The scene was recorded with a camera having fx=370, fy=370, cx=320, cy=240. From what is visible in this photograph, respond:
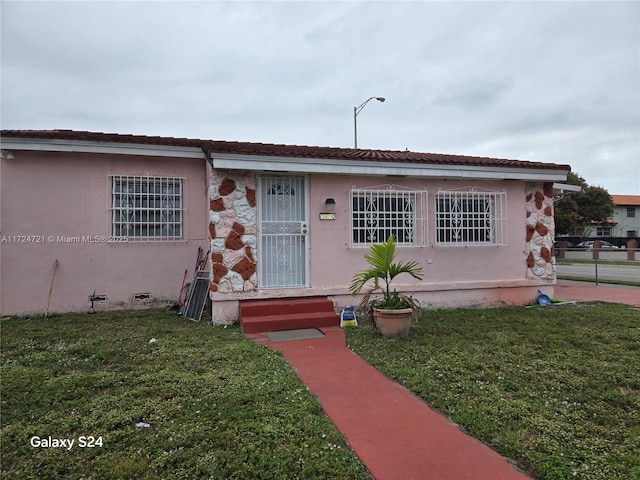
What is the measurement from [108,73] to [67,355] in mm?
8090

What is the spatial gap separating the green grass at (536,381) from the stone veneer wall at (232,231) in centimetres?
223

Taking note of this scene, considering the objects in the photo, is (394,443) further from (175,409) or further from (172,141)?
(172,141)

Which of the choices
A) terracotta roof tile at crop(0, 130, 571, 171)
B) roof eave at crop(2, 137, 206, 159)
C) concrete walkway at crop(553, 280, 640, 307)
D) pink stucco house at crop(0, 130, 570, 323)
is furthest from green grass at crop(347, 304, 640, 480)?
roof eave at crop(2, 137, 206, 159)

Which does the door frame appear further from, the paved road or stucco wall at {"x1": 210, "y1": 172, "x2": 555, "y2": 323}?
the paved road

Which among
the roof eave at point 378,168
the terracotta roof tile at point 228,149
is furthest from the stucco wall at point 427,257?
Answer: the terracotta roof tile at point 228,149

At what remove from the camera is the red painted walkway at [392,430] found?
2.54 m

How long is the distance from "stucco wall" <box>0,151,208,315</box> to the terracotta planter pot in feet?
15.1

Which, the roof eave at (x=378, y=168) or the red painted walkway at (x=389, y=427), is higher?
the roof eave at (x=378, y=168)

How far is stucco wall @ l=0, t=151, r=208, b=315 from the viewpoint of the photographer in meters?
7.13

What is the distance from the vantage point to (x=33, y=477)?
240cm

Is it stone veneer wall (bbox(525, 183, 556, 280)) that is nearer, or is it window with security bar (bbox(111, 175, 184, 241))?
window with security bar (bbox(111, 175, 184, 241))

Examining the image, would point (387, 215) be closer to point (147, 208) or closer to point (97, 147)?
point (147, 208)

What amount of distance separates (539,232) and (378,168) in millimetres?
4342

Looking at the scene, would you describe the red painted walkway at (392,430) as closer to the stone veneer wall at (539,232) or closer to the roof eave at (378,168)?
the roof eave at (378,168)
